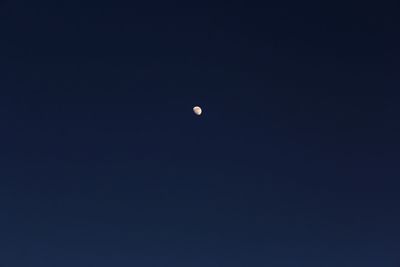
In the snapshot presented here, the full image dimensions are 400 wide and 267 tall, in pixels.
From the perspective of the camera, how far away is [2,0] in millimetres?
3836

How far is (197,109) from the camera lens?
4.69 meters

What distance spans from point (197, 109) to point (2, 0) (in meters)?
3.62

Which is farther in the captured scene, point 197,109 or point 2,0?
point 197,109

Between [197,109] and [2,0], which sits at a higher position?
[2,0]
